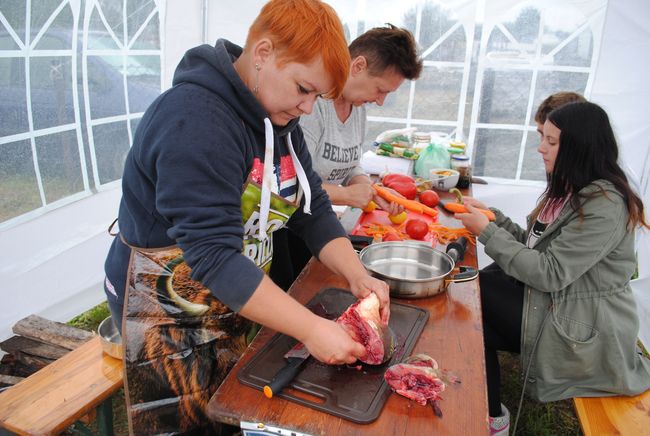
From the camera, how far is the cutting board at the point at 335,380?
4.44 ft

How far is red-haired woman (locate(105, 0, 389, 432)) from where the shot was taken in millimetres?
1347

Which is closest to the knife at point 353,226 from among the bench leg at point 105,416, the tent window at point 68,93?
the bench leg at point 105,416

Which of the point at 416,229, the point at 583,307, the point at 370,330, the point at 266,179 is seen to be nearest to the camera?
the point at 370,330

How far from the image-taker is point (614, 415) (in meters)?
2.26

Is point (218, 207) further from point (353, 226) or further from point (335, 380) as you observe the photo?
point (353, 226)

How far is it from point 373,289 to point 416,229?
3.11 ft

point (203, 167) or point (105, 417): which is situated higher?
point (203, 167)

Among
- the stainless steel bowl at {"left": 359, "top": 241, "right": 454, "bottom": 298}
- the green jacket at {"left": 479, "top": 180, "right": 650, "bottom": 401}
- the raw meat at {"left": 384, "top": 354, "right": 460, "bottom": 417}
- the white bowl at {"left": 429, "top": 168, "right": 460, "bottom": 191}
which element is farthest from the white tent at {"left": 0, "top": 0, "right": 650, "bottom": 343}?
the raw meat at {"left": 384, "top": 354, "right": 460, "bottom": 417}

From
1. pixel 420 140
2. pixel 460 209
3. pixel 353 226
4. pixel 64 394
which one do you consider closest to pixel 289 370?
pixel 64 394

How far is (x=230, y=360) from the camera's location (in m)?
1.83

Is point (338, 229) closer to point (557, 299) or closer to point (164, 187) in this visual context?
point (164, 187)

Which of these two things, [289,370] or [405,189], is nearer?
[289,370]

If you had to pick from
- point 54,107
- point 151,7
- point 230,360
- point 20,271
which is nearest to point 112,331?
A: point 230,360

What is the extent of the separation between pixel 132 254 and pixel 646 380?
8.21ft
